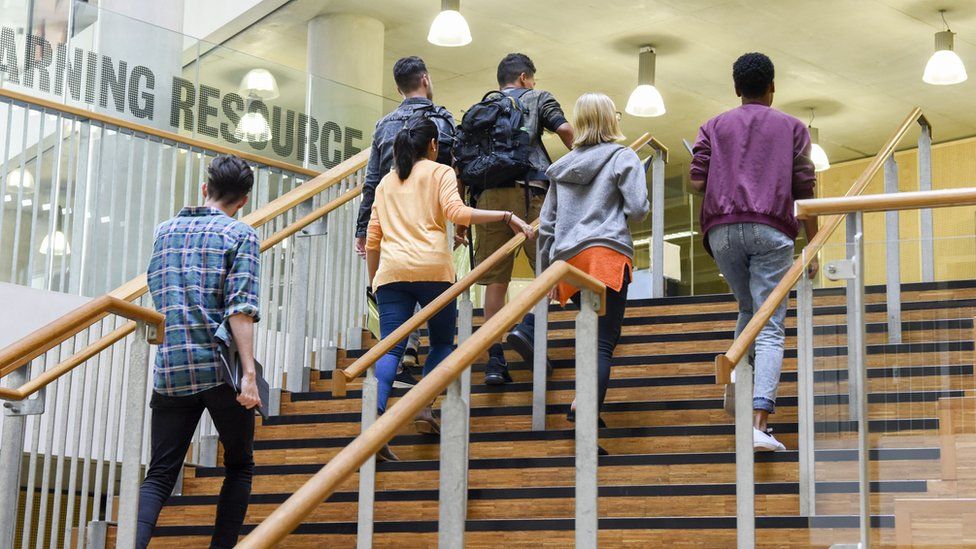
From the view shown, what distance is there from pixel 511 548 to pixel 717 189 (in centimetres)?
164

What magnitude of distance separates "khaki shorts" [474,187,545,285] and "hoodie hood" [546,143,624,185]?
76cm

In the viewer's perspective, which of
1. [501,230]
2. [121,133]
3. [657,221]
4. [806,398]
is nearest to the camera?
[806,398]

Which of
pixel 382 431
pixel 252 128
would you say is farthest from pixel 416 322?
pixel 252 128

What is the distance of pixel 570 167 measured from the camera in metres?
5.45

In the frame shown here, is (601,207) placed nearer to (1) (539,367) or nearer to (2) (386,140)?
(1) (539,367)

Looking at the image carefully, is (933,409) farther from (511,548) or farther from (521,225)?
(521,225)

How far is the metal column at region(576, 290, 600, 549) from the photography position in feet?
12.2

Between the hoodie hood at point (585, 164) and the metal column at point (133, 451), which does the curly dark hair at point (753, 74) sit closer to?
the hoodie hood at point (585, 164)

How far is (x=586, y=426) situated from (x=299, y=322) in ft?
10.9

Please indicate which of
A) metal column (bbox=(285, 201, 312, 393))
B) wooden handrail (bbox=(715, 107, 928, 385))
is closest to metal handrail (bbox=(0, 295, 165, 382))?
wooden handrail (bbox=(715, 107, 928, 385))

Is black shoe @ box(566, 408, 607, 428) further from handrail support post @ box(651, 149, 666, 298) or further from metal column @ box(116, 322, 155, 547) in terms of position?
handrail support post @ box(651, 149, 666, 298)

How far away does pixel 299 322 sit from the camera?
22.7ft

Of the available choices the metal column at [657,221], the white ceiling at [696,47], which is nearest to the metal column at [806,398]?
the metal column at [657,221]

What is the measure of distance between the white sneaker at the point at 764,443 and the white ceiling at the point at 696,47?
7196 mm
